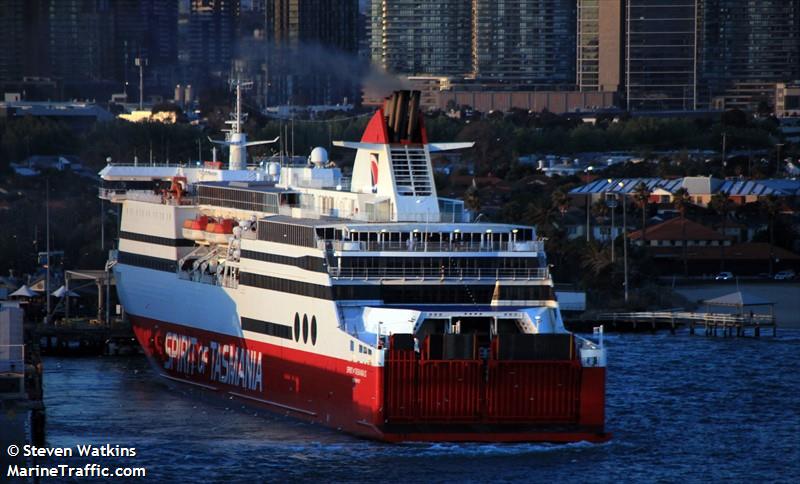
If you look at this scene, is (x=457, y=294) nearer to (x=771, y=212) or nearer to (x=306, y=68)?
(x=771, y=212)

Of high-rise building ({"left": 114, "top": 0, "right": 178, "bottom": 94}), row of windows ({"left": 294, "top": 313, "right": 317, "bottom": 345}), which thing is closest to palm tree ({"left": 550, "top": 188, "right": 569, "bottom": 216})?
row of windows ({"left": 294, "top": 313, "right": 317, "bottom": 345})

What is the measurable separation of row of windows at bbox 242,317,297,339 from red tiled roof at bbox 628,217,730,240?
1848 inches

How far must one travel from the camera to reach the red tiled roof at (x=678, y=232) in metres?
109

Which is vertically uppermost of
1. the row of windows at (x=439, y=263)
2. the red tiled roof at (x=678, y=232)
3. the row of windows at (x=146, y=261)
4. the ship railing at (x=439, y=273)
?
the row of windows at (x=439, y=263)

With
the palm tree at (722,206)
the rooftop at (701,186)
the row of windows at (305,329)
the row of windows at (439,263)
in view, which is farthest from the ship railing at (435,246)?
the rooftop at (701,186)

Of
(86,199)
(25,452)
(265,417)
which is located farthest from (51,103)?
(25,452)

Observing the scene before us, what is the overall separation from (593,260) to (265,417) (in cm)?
3916

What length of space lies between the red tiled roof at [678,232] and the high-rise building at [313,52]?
2689 cm

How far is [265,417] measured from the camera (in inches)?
2438

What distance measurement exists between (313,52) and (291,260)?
94239 millimetres

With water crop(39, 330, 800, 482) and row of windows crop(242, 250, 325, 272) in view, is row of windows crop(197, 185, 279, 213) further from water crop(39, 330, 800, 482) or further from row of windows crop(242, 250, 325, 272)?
water crop(39, 330, 800, 482)

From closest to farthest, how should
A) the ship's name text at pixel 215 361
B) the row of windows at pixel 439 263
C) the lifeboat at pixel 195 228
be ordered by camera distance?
the row of windows at pixel 439 263 < the ship's name text at pixel 215 361 < the lifeboat at pixel 195 228

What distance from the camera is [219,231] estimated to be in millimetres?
68875

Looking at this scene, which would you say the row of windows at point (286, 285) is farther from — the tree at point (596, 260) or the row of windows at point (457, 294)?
the tree at point (596, 260)
